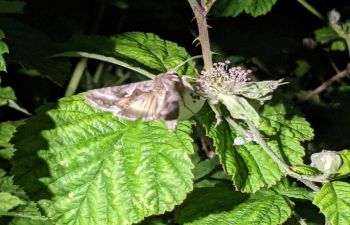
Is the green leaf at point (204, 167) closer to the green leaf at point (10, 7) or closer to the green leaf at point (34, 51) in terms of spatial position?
the green leaf at point (34, 51)

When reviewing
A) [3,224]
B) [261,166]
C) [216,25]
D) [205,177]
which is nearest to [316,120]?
[216,25]

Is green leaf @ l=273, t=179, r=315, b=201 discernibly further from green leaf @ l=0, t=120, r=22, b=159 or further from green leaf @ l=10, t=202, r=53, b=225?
green leaf @ l=0, t=120, r=22, b=159

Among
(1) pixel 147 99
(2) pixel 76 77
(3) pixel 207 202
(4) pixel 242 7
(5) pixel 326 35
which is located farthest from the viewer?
(5) pixel 326 35

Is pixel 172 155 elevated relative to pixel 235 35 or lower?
lower

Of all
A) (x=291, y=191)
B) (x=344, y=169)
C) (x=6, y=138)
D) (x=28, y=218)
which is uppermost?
(x=344, y=169)

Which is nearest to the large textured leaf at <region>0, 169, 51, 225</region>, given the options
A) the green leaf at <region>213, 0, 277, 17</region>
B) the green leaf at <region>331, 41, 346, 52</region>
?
the green leaf at <region>213, 0, 277, 17</region>

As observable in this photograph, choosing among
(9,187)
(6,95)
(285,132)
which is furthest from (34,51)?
(285,132)

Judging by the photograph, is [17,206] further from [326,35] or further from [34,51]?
[326,35]
